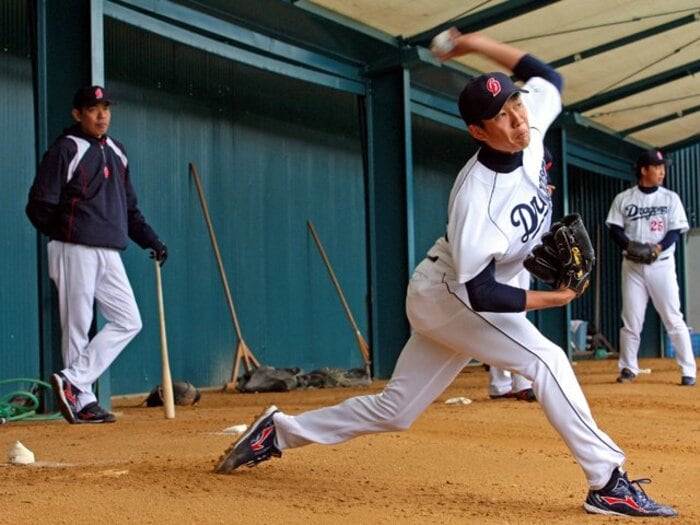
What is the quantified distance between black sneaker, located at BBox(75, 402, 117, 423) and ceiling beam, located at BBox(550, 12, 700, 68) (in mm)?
7387

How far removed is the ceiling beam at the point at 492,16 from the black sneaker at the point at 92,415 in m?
5.62

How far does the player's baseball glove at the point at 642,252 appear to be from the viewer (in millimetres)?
9805

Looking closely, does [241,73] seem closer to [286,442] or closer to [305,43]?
[305,43]

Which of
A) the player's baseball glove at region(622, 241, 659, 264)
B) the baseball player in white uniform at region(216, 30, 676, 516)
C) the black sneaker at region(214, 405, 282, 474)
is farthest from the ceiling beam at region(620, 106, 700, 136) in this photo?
the black sneaker at region(214, 405, 282, 474)

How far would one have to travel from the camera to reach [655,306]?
10047mm

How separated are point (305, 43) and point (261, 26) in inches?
29.7

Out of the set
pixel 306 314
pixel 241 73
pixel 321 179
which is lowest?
pixel 306 314

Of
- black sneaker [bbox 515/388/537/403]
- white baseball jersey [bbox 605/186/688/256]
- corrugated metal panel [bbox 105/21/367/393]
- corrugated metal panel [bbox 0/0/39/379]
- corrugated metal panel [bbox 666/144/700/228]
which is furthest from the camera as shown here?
corrugated metal panel [bbox 666/144/700/228]

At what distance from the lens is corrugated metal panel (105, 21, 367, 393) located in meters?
9.71

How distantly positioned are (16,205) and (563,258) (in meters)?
6.03

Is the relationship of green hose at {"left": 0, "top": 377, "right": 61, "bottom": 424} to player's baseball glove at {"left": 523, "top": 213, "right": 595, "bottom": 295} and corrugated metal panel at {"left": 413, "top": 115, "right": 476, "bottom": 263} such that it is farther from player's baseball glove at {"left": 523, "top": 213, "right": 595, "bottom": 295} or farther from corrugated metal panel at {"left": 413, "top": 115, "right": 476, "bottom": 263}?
corrugated metal panel at {"left": 413, "top": 115, "right": 476, "bottom": 263}

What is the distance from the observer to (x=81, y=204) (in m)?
6.70

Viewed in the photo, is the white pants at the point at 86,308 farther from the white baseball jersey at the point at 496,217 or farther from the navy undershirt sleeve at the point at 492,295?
the navy undershirt sleeve at the point at 492,295

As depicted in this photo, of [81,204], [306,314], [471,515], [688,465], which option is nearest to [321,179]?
[306,314]
